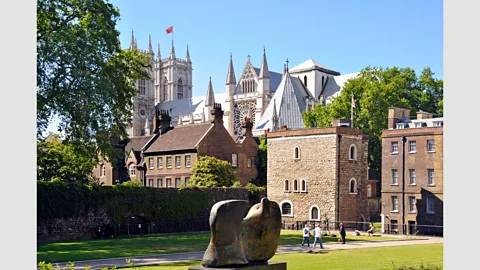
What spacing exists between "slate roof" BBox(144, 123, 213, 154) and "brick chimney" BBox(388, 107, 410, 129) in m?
15.9

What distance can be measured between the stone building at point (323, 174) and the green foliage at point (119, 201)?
27.7 feet

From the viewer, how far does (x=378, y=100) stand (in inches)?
2793

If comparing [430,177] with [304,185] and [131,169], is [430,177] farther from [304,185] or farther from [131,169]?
[131,169]

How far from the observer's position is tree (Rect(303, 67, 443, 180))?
70000 mm

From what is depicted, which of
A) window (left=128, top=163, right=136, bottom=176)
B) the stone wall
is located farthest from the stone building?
the stone wall

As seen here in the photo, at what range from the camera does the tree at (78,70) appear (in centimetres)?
3509

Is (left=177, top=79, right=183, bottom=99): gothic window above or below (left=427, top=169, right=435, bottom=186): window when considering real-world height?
above

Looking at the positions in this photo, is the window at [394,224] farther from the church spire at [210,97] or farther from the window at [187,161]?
the church spire at [210,97]

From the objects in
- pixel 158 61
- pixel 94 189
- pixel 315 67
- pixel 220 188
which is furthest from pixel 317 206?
pixel 158 61

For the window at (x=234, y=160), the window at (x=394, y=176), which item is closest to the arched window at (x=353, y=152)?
the window at (x=394, y=176)

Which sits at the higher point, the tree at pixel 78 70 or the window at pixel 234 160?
the tree at pixel 78 70

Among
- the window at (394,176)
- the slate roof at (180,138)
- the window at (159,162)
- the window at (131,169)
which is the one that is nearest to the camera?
the window at (394,176)

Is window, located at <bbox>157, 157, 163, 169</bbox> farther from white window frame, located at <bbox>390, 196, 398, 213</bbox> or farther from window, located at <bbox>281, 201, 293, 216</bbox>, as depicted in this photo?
white window frame, located at <bbox>390, 196, 398, 213</bbox>

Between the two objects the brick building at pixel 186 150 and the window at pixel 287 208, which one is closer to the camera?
the window at pixel 287 208
